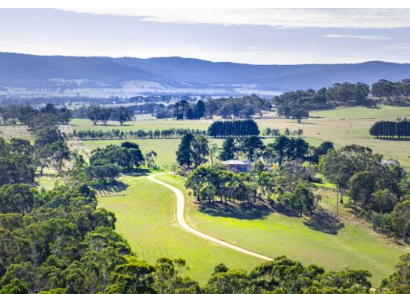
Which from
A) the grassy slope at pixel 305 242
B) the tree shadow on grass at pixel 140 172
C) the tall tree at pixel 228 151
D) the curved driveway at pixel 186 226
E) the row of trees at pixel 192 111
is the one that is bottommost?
the grassy slope at pixel 305 242

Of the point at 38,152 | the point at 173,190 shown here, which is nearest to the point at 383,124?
the point at 173,190

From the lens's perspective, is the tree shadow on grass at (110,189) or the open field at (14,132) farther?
the open field at (14,132)

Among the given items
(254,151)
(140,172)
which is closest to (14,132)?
(140,172)

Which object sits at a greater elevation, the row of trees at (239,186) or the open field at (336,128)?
the open field at (336,128)

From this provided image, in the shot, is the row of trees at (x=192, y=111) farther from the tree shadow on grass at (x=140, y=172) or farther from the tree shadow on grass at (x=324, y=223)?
the tree shadow on grass at (x=324, y=223)

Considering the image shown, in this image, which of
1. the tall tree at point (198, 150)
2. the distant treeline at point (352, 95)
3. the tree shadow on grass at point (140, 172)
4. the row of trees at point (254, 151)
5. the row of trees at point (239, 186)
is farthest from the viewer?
the distant treeline at point (352, 95)

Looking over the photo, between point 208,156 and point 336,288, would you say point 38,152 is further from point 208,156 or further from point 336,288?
point 336,288

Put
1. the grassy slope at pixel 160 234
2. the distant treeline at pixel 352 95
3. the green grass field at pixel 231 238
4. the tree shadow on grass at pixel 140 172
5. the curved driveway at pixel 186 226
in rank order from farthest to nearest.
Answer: the distant treeline at pixel 352 95, the tree shadow on grass at pixel 140 172, the curved driveway at pixel 186 226, the green grass field at pixel 231 238, the grassy slope at pixel 160 234

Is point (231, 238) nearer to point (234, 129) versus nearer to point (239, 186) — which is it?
point (239, 186)

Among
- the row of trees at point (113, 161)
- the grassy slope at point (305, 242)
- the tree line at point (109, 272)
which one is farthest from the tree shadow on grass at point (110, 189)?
the tree line at point (109, 272)
